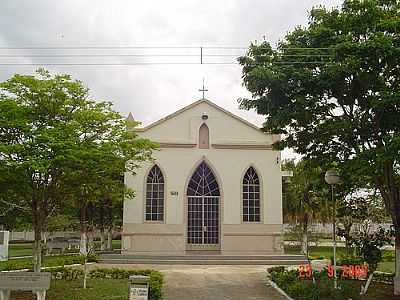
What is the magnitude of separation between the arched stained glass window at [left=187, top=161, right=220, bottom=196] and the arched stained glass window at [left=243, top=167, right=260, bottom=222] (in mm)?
1545

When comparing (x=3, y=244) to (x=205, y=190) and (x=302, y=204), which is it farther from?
(x=302, y=204)

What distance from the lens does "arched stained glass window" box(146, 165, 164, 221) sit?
25.5 metres

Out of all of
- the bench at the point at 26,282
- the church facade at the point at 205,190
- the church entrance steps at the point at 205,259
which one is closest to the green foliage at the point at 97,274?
the bench at the point at 26,282

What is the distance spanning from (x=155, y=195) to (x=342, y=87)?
1546 centimetres

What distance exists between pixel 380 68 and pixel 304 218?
794 inches

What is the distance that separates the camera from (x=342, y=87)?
11.9m

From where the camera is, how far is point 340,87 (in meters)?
11.9

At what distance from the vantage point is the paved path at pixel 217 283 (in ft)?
43.5

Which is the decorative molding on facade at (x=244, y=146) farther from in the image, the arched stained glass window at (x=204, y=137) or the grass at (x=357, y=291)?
the grass at (x=357, y=291)

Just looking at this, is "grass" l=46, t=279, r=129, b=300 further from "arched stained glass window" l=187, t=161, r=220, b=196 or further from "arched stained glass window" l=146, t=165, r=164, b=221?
"arched stained glass window" l=187, t=161, r=220, b=196

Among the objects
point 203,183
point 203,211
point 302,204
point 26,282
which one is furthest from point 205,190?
point 26,282

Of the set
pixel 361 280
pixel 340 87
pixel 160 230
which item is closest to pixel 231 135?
pixel 160 230

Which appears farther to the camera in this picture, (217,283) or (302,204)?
(302,204)

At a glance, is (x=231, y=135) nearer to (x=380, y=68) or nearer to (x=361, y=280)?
(x=361, y=280)
